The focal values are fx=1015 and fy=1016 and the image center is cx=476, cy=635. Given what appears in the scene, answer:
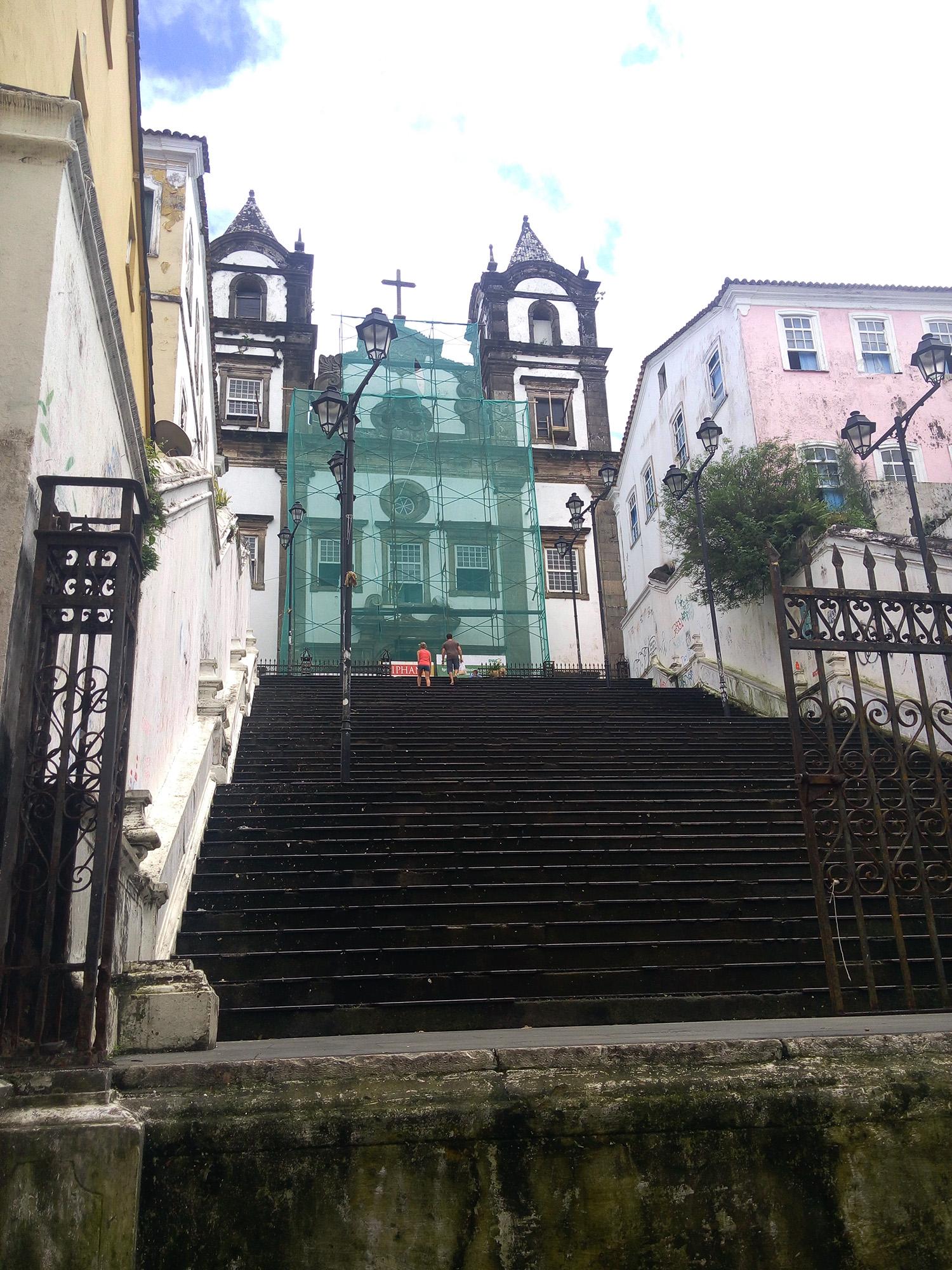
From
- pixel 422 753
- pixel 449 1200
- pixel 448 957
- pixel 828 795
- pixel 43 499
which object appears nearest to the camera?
pixel 449 1200

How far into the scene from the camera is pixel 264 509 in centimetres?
3356

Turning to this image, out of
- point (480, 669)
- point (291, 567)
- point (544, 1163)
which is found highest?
point (291, 567)

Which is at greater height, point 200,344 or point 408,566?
point 200,344

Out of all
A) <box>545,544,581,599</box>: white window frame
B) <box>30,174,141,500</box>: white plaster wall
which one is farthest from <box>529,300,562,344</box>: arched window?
<box>30,174,141,500</box>: white plaster wall

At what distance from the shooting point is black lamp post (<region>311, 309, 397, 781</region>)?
11427 mm

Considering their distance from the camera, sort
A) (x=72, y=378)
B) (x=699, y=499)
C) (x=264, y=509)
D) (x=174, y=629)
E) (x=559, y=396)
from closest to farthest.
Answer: (x=72, y=378) < (x=174, y=629) < (x=699, y=499) < (x=264, y=509) < (x=559, y=396)

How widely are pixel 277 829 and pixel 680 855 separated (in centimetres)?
350

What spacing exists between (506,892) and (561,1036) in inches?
108

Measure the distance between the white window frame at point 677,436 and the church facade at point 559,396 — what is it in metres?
4.66

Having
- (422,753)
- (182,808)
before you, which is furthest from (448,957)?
(422,753)

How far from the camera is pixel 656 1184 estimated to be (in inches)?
118

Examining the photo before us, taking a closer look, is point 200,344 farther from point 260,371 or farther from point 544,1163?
point 544,1163

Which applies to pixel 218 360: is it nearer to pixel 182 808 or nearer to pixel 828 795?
pixel 182 808

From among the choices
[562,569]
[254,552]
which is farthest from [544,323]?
[254,552]
